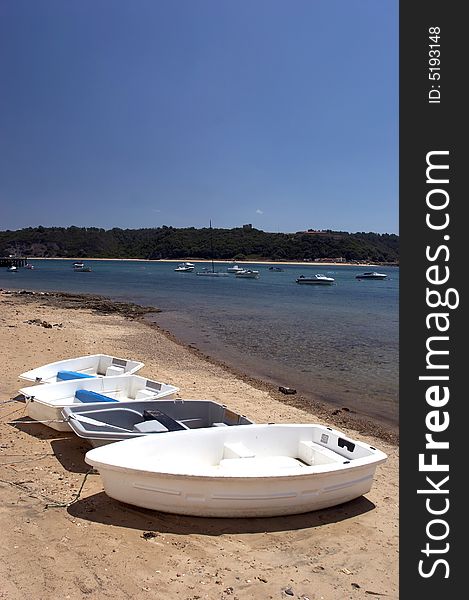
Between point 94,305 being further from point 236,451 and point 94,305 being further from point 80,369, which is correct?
point 236,451

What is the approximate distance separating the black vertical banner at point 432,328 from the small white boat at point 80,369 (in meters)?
7.18

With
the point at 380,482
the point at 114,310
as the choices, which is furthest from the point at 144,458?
the point at 114,310

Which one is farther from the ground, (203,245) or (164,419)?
(203,245)

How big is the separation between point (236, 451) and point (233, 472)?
125 centimetres

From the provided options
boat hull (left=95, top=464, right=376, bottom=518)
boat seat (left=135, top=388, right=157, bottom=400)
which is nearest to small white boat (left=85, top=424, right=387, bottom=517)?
boat hull (left=95, top=464, right=376, bottom=518)

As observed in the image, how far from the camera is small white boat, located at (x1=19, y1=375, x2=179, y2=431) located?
26.8 feet

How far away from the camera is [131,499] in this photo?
5797 millimetres

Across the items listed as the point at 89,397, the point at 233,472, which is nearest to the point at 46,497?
the point at 233,472

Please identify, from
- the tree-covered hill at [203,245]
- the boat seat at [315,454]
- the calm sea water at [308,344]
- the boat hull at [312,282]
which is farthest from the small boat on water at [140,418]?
the tree-covered hill at [203,245]

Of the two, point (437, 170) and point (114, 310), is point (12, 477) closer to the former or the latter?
point (437, 170)

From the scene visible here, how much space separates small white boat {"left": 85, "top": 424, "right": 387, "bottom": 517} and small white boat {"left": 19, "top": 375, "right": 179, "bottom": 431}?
6.74 ft

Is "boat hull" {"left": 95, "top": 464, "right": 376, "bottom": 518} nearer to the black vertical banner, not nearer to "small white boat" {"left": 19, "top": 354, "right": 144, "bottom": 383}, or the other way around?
the black vertical banner

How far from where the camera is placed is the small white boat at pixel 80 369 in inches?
423

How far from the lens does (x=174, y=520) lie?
5.75 meters
